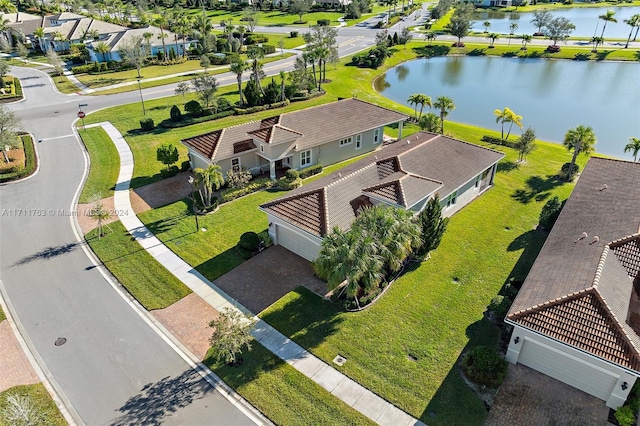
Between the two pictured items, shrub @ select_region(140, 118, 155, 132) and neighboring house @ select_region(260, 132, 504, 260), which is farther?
shrub @ select_region(140, 118, 155, 132)

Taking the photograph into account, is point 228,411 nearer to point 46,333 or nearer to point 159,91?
point 46,333

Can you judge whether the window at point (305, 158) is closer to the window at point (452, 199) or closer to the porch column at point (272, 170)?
the porch column at point (272, 170)

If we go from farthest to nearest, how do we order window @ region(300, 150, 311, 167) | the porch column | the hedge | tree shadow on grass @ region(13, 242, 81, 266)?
1. window @ region(300, 150, 311, 167)
2. the hedge
3. the porch column
4. tree shadow on grass @ region(13, 242, 81, 266)

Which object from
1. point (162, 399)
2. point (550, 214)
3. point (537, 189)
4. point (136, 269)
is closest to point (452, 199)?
point (550, 214)

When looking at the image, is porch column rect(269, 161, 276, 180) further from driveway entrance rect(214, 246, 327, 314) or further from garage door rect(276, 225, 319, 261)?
driveway entrance rect(214, 246, 327, 314)

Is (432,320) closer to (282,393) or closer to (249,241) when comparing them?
(282,393)

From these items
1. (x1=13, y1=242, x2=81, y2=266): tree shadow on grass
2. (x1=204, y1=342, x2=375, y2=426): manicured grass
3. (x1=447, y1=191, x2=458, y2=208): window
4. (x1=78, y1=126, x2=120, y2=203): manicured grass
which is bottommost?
(x1=204, y1=342, x2=375, y2=426): manicured grass

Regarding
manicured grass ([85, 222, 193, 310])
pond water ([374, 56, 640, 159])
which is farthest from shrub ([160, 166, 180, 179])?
pond water ([374, 56, 640, 159])
